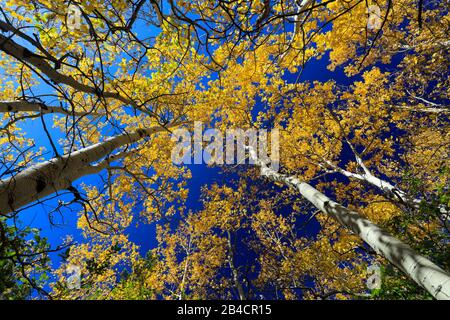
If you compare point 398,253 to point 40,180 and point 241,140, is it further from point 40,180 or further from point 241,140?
point 241,140

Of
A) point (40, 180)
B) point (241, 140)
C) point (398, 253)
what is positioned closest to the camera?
point (40, 180)

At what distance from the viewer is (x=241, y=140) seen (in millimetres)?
9258

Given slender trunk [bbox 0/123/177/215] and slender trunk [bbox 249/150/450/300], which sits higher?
slender trunk [bbox 0/123/177/215]

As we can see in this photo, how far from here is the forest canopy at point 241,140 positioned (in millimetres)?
A: 1855

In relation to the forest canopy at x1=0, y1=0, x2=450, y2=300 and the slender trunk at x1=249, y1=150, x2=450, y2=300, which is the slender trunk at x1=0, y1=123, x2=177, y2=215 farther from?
the slender trunk at x1=249, y1=150, x2=450, y2=300

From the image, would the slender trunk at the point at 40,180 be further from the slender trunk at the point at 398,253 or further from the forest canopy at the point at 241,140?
the slender trunk at the point at 398,253

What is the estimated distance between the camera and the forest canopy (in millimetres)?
1855

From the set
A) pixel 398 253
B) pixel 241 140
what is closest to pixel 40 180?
pixel 398 253

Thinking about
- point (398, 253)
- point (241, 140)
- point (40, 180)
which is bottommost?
point (398, 253)

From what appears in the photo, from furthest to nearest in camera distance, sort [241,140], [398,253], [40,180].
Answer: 1. [241,140]
2. [398,253]
3. [40,180]

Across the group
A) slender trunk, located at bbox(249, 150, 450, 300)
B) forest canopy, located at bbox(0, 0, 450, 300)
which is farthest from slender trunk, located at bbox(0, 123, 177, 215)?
slender trunk, located at bbox(249, 150, 450, 300)
